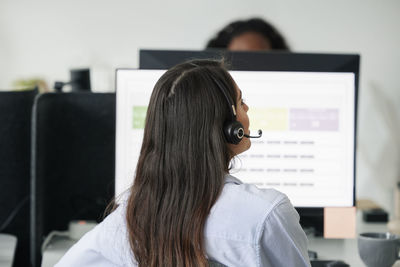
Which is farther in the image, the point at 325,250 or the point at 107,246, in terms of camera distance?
the point at 325,250

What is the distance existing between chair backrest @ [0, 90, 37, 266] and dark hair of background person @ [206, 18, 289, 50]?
5.50 ft

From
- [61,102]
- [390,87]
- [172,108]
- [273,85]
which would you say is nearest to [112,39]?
[390,87]

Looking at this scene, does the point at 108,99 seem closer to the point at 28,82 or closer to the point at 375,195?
the point at 28,82

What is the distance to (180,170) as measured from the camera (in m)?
0.77

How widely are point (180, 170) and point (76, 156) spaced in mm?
654

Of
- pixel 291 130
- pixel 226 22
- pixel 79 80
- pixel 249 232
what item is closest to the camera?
pixel 249 232

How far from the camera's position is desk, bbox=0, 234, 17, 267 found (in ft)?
3.77

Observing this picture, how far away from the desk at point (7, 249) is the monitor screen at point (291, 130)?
25 cm

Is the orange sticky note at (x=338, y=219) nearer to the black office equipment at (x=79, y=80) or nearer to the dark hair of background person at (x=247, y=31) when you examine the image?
the black office equipment at (x=79, y=80)

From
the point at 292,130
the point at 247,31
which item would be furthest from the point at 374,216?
the point at 247,31

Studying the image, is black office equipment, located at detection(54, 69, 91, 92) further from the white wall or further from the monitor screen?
the white wall

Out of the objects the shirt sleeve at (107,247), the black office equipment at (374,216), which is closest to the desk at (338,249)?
the black office equipment at (374,216)

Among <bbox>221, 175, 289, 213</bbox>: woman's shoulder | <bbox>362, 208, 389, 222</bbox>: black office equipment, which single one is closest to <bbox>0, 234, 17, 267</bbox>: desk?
<bbox>221, 175, 289, 213</bbox>: woman's shoulder

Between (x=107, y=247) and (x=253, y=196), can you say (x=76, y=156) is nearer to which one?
(x=107, y=247)
